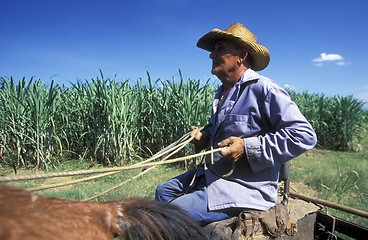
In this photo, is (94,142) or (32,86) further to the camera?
(94,142)

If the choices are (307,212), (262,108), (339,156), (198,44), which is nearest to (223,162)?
(262,108)

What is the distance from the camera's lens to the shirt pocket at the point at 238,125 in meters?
1.78

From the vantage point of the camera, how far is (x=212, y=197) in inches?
65.6

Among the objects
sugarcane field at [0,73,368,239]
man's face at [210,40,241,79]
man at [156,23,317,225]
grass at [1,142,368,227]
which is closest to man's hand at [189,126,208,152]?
man at [156,23,317,225]

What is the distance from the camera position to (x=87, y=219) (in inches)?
37.3

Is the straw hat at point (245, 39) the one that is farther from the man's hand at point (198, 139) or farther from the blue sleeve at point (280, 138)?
the man's hand at point (198, 139)

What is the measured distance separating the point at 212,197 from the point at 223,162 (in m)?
0.28

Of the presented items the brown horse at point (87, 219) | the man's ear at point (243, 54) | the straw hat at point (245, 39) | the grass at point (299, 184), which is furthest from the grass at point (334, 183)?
the brown horse at point (87, 219)

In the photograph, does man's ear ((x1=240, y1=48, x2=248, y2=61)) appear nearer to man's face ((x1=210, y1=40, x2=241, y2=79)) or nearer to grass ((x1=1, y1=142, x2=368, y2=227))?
man's face ((x1=210, y1=40, x2=241, y2=79))

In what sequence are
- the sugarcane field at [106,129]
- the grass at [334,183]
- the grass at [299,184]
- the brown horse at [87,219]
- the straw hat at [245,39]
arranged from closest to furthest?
the brown horse at [87,219] → the straw hat at [245,39] → the grass at [334,183] → the grass at [299,184] → the sugarcane field at [106,129]

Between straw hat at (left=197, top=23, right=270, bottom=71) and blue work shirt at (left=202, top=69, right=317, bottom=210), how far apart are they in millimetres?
193

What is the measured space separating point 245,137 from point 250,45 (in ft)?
2.20

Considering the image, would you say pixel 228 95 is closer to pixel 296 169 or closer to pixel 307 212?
pixel 307 212

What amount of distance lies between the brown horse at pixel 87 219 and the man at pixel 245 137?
471 mm
